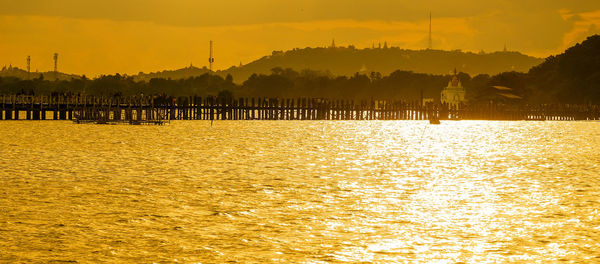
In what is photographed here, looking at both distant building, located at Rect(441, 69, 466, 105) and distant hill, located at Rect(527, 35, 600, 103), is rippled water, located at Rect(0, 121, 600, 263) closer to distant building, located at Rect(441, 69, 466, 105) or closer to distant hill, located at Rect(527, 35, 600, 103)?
distant hill, located at Rect(527, 35, 600, 103)

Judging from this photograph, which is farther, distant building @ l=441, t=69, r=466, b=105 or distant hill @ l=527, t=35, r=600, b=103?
distant building @ l=441, t=69, r=466, b=105

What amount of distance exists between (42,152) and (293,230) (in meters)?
22.7

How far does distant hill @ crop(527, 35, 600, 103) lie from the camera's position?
124125mm

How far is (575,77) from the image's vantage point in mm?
127625

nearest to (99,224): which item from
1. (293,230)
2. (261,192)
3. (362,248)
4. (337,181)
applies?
(293,230)

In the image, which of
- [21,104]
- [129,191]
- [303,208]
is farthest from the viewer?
[21,104]

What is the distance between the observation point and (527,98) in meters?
133

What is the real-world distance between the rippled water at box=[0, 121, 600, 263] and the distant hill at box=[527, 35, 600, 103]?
99.7 m

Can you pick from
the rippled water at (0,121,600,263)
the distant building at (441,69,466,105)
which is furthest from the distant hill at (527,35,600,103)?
the rippled water at (0,121,600,263)

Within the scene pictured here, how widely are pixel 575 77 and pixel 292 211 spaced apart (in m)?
120

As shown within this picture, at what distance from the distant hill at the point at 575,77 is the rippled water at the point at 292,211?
99657mm

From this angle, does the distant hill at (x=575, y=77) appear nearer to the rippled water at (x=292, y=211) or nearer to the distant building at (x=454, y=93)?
the distant building at (x=454, y=93)

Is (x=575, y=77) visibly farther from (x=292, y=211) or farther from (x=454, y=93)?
(x=292, y=211)

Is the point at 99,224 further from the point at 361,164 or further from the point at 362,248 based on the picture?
the point at 361,164
